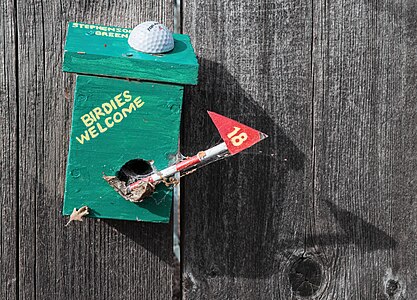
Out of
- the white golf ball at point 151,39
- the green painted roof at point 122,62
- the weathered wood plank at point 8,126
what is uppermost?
the white golf ball at point 151,39

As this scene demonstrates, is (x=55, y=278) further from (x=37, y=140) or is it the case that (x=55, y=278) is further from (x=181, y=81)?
(x=181, y=81)

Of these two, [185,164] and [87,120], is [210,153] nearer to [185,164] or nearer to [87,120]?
[185,164]

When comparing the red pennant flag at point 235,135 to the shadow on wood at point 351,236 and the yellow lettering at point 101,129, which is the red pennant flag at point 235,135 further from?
the shadow on wood at point 351,236

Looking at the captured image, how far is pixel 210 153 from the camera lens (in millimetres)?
1590

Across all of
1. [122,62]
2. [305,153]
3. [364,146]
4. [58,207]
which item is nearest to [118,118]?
[122,62]

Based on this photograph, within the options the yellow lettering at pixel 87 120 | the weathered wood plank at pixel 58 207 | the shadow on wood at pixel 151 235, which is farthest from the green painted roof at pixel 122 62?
the shadow on wood at pixel 151 235

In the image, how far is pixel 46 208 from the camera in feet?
5.92

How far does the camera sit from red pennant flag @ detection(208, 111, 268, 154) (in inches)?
60.7

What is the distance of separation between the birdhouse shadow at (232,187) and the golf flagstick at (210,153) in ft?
0.82

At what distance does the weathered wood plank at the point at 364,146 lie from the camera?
1.91 m

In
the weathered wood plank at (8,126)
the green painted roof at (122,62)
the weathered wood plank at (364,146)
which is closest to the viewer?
the green painted roof at (122,62)

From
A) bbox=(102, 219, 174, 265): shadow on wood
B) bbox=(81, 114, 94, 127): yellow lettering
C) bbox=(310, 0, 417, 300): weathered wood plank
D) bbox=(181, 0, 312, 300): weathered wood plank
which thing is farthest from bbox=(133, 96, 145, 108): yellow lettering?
bbox=(310, 0, 417, 300): weathered wood plank

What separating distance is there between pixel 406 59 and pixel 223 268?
0.86m

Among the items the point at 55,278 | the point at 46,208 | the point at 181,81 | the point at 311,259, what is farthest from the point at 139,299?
the point at 181,81
